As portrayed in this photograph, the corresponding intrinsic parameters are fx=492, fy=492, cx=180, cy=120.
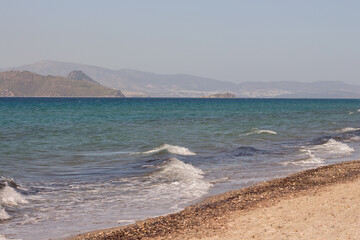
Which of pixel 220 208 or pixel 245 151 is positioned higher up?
pixel 220 208

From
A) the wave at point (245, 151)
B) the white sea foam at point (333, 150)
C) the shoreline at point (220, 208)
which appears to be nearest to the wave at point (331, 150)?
the white sea foam at point (333, 150)

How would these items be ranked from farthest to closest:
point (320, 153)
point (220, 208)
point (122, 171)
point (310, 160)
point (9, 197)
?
point (320, 153) → point (310, 160) → point (122, 171) → point (9, 197) → point (220, 208)

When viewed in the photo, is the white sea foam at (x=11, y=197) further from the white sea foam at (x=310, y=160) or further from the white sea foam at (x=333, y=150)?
the white sea foam at (x=333, y=150)

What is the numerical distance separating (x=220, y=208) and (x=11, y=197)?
6.12 meters

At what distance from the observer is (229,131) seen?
40406 mm

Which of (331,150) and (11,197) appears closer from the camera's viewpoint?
(11,197)

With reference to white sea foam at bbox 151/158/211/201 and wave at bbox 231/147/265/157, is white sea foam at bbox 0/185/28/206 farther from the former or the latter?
wave at bbox 231/147/265/157

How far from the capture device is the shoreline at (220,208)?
995 centimetres

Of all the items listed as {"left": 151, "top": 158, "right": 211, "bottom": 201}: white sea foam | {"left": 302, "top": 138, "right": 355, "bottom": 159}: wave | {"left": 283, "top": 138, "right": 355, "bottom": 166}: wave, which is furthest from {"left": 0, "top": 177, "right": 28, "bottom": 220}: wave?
{"left": 302, "top": 138, "right": 355, "bottom": 159}: wave

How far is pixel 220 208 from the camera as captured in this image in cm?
1203

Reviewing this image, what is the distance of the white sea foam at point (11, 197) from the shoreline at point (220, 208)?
13.5 feet

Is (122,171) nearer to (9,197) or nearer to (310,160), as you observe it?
(9,197)

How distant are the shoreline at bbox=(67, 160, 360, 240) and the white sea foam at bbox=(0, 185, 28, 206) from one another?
13.5 feet

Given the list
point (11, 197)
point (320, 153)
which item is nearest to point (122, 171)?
point (11, 197)
